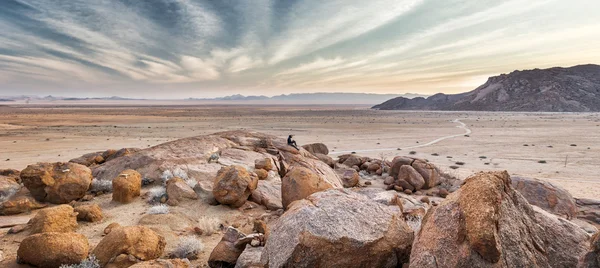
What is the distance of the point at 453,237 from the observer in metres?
3.74

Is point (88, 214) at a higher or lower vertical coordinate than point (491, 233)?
lower

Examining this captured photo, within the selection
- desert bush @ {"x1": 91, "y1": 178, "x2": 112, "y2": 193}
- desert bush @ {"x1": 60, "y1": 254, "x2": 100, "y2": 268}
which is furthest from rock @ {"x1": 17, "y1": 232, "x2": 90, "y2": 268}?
desert bush @ {"x1": 91, "y1": 178, "x2": 112, "y2": 193}

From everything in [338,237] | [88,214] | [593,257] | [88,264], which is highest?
[593,257]

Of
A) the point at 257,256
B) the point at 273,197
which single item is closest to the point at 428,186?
the point at 273,197

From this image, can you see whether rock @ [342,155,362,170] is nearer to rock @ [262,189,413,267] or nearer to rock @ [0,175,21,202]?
rock @ [262,189,413,267]

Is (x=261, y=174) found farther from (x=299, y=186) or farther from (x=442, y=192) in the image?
(x=442, y=192)

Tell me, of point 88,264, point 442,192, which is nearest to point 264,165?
point 88,264

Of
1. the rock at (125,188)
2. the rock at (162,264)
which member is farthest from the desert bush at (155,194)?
the rock at (162,264)

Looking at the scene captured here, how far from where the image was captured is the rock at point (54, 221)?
700 centimetres

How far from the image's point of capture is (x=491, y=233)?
11.5 ft

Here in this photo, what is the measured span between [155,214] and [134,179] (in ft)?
6.86

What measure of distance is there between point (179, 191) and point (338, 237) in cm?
707

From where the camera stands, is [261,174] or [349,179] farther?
[349,179]

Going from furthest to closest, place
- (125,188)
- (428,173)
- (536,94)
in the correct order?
(536,94) → (428,173) → (125,188)
